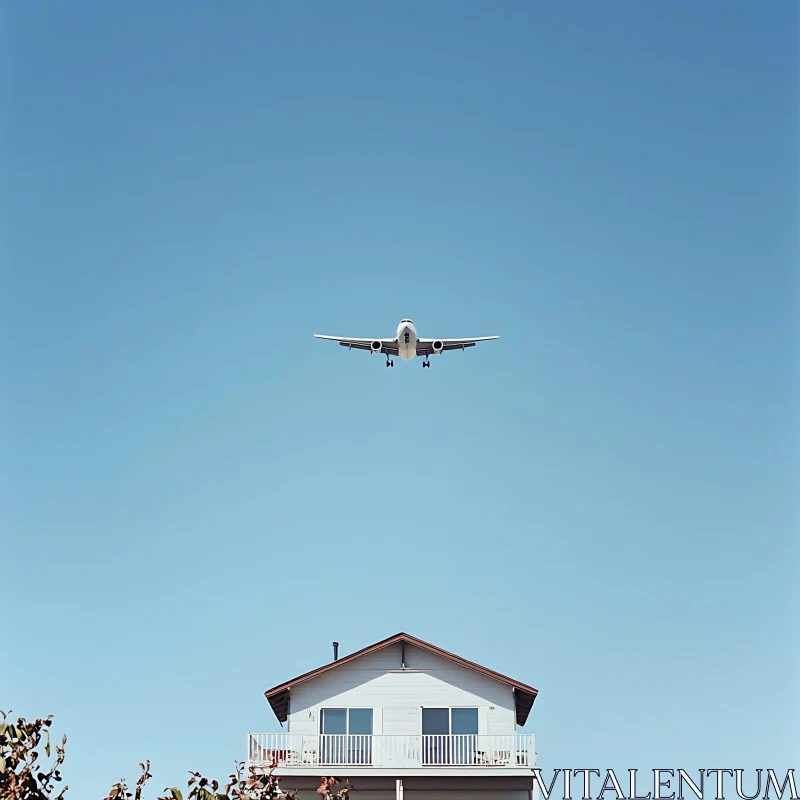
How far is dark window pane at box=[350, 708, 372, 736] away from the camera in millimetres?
35062

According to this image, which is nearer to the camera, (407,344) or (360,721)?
(360,721)

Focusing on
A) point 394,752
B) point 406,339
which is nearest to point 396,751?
point 394,752

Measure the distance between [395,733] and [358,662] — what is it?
2.32 m

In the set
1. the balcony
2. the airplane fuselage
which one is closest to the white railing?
the balcony

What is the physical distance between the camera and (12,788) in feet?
29.1

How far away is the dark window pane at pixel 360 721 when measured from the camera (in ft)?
115

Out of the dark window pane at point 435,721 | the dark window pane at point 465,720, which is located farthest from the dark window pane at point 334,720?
the dark window pane at point 465,720

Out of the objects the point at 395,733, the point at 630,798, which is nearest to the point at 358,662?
the point at 395,733

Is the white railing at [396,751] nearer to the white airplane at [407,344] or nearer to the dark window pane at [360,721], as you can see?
the dark window pane at [360,721]

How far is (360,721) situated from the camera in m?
35.2

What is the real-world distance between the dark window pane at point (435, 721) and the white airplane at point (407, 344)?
2864 cm

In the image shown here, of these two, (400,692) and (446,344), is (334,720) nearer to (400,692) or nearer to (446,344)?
(400,692)

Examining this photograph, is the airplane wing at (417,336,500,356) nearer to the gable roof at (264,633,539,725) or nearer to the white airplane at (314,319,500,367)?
the white airplane at (314,319,500,367)

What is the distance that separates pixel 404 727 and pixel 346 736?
1.77 meters
